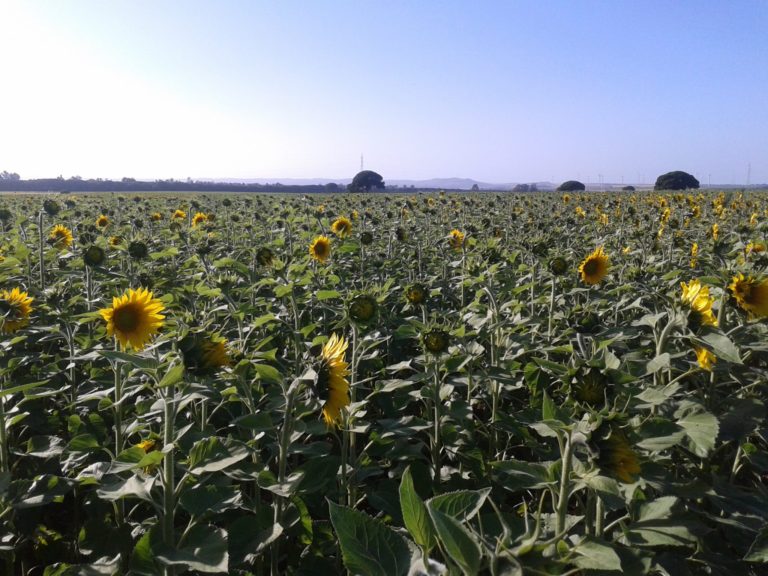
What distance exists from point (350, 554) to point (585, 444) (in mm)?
600

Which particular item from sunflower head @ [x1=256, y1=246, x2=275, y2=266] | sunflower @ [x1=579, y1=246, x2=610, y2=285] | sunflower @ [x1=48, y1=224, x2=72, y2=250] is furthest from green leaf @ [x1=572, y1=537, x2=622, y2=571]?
sunflower @ [x1=48, y1=224, x2=72, y2=250]

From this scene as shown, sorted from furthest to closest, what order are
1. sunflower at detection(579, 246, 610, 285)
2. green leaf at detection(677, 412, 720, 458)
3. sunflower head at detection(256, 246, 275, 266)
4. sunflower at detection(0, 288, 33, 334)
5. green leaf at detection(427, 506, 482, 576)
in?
sunflower head at detection(256, 246, 275, 266), sunflower at detection(579, 246, 610, 285), sunflower at detection(0, 288, 33, 334), green leaf at detection(677, 412, 720, 458), green leaf at detection(427, 506, 482, 576)

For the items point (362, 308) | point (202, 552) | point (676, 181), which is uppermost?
point (676, 181)

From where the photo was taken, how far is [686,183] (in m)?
31.7

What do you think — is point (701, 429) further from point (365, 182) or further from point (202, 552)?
point (365, 182)

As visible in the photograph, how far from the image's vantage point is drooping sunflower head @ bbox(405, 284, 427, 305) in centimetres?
309

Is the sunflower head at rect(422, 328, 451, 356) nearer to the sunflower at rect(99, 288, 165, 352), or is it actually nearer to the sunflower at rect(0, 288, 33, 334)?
the sunflower at rect(99, 288, 165, 352)

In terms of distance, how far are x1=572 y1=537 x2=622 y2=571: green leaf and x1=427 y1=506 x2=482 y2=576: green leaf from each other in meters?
0.25

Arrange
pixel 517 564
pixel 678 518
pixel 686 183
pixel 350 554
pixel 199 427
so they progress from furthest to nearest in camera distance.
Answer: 1. pixel 686 183
2. pixel 199 427
3. pixel 678 518
4. pixel 350 554
5. pixel 517 564

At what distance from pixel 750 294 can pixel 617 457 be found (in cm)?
150

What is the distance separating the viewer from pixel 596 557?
89 centimetres

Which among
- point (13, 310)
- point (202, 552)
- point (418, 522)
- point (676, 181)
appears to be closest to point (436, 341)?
point (202, 552)

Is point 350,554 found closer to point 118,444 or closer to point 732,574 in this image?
point 732,574

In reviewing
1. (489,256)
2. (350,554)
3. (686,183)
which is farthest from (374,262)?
(686,183)
